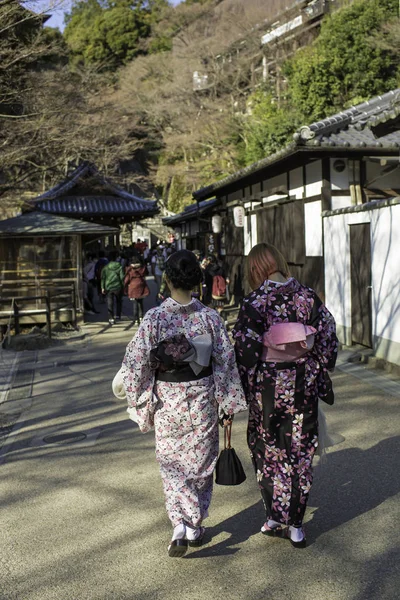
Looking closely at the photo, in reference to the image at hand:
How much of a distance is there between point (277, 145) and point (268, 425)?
837 inches

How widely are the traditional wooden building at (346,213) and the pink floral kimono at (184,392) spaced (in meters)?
5.42

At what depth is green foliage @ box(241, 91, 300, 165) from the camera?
23266mm

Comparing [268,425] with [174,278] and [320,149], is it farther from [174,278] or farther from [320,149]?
[320,149]

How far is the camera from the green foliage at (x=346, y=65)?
846 inches

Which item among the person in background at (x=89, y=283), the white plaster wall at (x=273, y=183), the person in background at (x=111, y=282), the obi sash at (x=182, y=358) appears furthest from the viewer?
the person in background at (x=89, y=283)

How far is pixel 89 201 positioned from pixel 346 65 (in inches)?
429

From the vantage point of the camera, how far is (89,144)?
16.3 m

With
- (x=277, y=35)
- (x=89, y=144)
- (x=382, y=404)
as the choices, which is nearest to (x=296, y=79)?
(x=277, y=35)

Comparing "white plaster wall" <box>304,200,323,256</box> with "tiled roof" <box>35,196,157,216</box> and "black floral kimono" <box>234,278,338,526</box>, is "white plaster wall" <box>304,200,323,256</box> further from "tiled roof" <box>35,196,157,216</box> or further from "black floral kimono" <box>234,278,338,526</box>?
"tiled roof" <box>35,196,157,216</box>

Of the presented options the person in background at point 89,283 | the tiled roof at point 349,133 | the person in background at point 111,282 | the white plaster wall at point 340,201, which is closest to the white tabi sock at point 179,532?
the tiled roof at point 349,133

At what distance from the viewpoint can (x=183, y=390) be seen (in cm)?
348

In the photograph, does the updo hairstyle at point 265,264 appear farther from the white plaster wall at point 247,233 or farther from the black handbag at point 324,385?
the white plaster wall at point 247,233

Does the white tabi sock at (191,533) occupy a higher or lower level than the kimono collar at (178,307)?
lower

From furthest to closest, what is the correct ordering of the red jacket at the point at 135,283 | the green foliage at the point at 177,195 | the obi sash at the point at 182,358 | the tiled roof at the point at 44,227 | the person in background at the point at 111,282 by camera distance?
the green foliage at the point at 177,195 < the person in background at the point at 111,282 < the tiled roof at the point at 44,227 < the red jacket at the point at 135,283 < the obi sash at the point at 182,358
